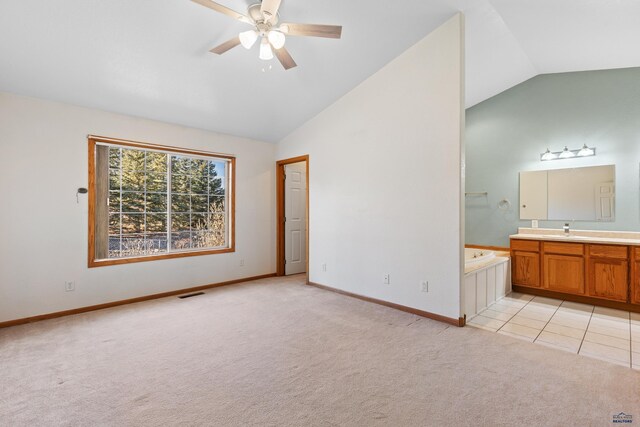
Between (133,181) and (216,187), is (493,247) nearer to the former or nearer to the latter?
(216,187)

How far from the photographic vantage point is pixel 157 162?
14.0 ft

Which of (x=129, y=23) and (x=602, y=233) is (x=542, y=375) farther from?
(x=129, y=23)

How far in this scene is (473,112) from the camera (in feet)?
17.0

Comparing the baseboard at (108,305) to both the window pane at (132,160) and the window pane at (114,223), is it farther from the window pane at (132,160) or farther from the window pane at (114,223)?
the window pane at (132,160)

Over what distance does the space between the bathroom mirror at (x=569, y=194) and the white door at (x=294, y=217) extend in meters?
3.67

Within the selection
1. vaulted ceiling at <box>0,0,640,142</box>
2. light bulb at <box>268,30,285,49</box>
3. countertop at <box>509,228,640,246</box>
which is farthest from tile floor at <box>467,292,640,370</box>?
light bulb at <box>268,30,285,49</box>

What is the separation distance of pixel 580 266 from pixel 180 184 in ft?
18.1

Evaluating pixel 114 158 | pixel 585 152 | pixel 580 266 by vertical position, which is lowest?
pixel 580 266

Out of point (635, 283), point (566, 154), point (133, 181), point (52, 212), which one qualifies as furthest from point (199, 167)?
point (635, 283)

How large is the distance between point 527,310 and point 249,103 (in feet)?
14.3

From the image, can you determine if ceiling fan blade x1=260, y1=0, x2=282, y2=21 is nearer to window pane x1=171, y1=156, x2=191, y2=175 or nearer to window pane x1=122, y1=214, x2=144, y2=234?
window pane x1=171, y1=156, x2=191, y2=175

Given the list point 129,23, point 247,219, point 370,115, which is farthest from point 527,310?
point 129,23

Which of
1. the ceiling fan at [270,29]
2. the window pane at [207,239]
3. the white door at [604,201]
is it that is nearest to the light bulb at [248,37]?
the ceiling fan at [270,29]

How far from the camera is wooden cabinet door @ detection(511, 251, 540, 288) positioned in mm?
4168
